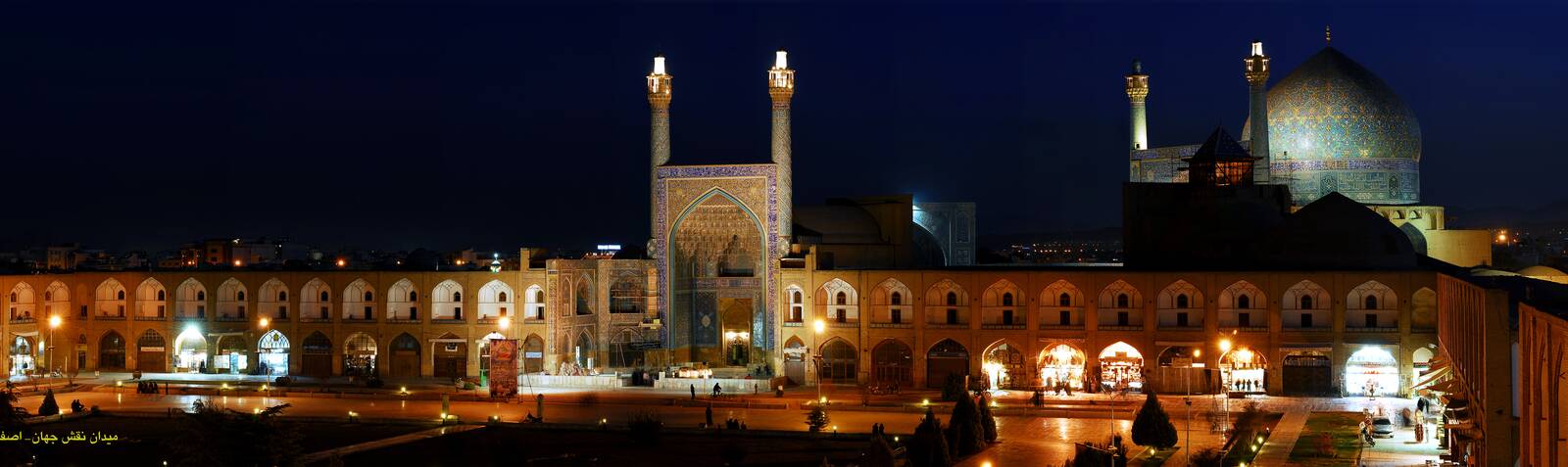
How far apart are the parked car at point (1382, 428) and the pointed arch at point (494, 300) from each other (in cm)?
2813

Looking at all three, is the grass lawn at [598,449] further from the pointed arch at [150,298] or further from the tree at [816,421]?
the pointed arch at [150,298]

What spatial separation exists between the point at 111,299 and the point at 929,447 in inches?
1420

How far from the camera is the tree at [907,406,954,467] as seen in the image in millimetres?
32281

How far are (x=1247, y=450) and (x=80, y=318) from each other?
134 ft

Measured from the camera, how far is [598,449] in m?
36.0

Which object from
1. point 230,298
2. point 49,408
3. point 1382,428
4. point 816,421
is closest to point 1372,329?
point 1382,428

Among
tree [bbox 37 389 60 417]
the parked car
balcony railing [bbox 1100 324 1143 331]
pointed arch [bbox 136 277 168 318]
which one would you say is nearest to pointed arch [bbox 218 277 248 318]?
pointed arch [bbox 136 277 168 318]

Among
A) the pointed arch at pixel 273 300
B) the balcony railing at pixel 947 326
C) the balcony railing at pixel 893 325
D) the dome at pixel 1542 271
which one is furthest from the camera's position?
the pointed arch at pixel 273 300

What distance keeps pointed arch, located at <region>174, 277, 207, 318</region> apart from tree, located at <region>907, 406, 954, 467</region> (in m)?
32.6

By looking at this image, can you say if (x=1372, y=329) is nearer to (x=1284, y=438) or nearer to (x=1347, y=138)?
(x=1284, y=438)

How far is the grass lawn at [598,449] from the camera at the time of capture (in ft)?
111

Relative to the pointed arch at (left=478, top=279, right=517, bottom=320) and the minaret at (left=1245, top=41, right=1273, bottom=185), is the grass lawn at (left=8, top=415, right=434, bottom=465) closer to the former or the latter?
the pointed arch at (left=478, top=279, right=517, bottom=320)

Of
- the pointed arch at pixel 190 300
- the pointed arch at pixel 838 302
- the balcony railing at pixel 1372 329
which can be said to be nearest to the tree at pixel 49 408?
the pointed arch at pixel 190 300

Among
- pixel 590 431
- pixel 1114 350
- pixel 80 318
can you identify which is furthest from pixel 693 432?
pixel 80 318
